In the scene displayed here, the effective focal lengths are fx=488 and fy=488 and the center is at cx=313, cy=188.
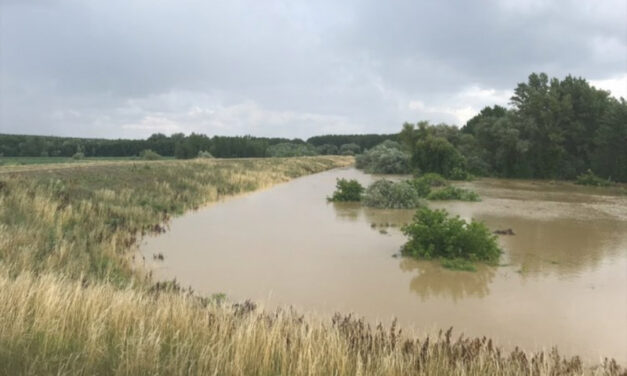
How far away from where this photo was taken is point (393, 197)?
21.3m

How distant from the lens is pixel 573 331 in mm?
7168

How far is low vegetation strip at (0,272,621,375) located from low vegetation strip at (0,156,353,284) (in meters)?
1.28

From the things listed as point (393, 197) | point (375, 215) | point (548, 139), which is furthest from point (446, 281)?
point (548, 139)

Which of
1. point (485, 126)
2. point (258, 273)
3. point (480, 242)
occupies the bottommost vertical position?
point (258, 273)

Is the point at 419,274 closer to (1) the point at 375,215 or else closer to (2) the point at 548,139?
(1) the point at 375,215

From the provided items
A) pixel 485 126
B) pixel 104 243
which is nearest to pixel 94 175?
pixel 104 243

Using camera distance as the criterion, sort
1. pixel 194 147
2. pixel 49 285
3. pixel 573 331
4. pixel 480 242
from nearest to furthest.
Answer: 1. pixel 49 285
2. pixel 573 331
3. pixel 480 242
4. pixel 194 147

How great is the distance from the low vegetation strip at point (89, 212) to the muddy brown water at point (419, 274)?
110cm

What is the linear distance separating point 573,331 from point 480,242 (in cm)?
409

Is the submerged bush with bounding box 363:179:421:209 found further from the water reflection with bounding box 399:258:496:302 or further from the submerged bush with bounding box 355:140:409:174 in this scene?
the submerged bush with bounding box 355:140:409:174

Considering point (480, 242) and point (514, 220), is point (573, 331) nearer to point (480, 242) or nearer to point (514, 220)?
point (480, 242)

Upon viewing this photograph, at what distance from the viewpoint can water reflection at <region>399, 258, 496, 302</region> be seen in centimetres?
902

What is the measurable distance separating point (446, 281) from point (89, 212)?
10594mm

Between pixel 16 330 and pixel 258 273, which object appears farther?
pixel 258 273
